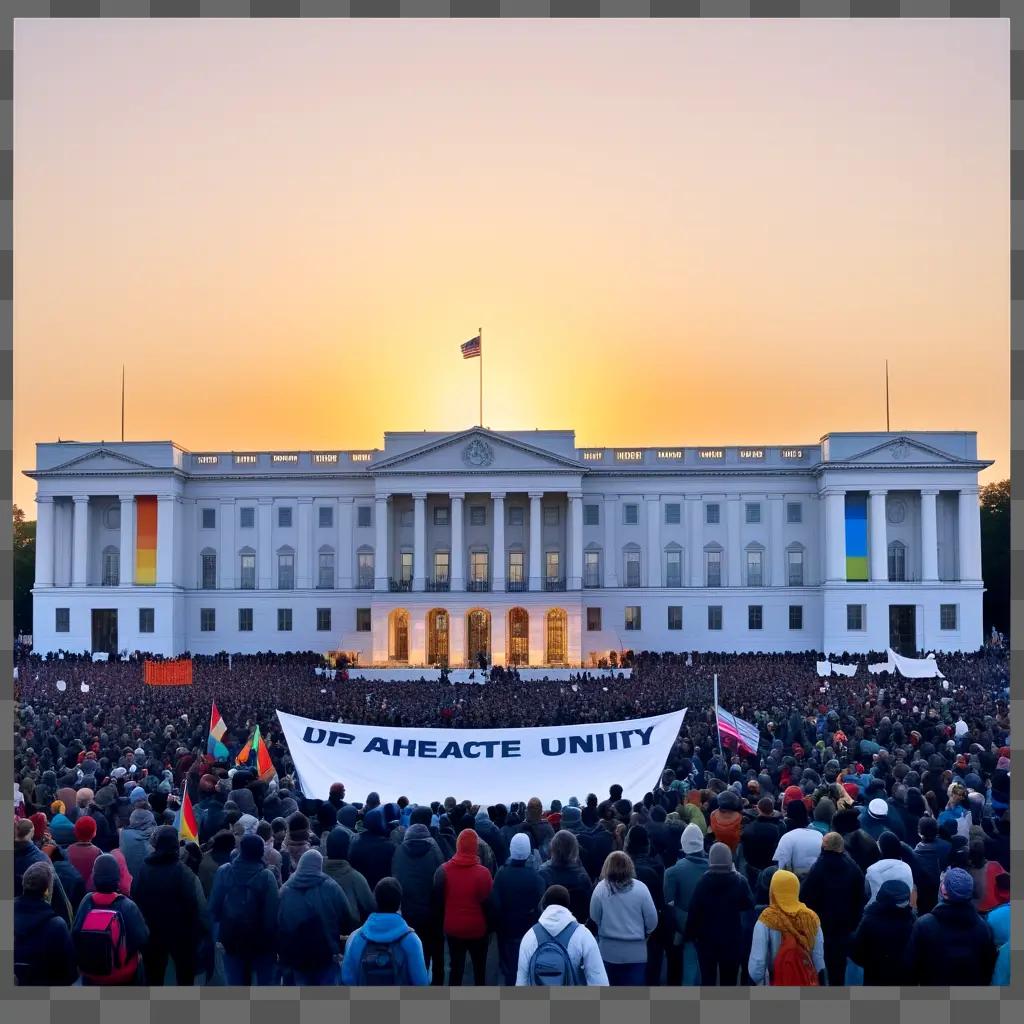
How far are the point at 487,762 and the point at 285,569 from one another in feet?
207

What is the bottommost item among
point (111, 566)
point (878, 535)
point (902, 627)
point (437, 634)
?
point (437, 634)

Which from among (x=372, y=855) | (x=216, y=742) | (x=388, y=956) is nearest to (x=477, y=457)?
(x=216, y=742)

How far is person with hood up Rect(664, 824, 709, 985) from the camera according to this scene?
1109 cm

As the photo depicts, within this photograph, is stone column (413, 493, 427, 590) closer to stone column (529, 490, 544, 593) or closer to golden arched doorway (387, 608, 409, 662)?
golden arched doorway (387, 608, 409, 662)

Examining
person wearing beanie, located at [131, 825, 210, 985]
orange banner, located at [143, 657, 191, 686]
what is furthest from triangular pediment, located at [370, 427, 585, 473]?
person wearing beanie, located at [131, 825, 210, 985]

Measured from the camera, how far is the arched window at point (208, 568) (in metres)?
77.5

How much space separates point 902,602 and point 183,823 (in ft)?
211

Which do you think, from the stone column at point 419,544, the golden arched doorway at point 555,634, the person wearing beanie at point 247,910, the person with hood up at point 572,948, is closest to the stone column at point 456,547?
the stone column at point 419,544

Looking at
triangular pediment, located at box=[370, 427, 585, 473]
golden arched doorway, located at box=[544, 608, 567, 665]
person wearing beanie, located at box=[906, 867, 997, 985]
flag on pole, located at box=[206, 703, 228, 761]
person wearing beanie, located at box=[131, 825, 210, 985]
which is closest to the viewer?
person wearing beanie, located at box=[906, 867, 997, 985]

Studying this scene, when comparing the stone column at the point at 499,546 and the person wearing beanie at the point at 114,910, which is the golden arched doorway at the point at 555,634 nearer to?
the stone column at the point at 499,546

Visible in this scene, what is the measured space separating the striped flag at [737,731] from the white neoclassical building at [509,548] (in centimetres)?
4881

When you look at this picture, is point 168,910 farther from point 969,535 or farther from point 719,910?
point 969,535

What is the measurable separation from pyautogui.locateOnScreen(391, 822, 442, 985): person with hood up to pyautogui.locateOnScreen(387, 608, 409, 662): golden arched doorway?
6180 cm

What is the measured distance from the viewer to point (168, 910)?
33.9 ft
